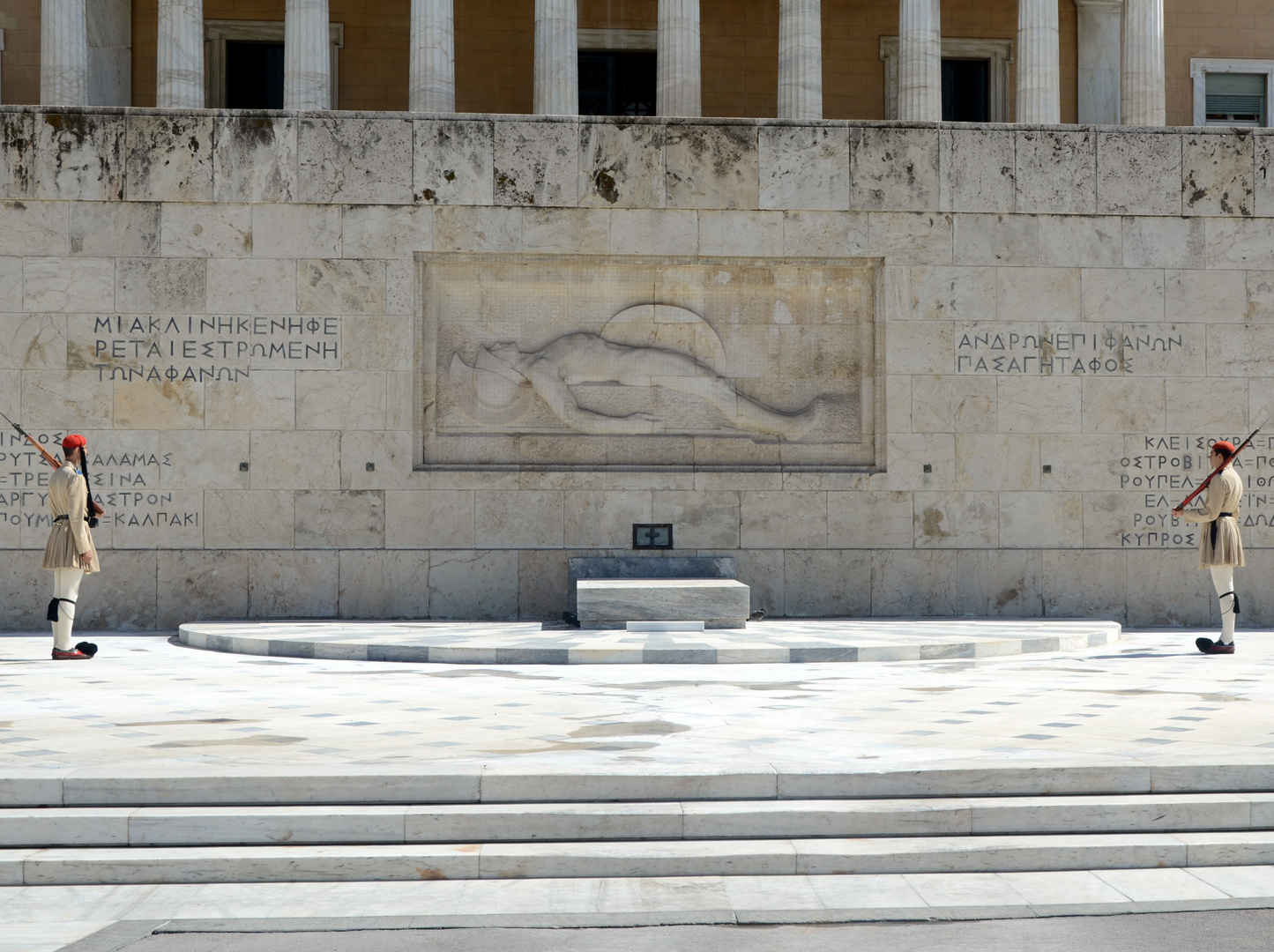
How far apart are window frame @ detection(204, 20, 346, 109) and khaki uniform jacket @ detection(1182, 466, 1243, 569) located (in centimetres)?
2021

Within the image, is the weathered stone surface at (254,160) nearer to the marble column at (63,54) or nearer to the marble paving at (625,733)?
the marble column at (63,54)

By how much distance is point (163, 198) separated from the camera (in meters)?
18.6

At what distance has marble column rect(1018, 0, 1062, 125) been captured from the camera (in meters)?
21.7

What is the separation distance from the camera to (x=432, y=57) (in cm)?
2117

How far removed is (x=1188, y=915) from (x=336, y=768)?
4.83m

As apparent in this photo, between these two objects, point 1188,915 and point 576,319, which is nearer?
point 1188,915

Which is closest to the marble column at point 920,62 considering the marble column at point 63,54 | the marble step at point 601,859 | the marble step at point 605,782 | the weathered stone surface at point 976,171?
the weathered stone surface at point 976,171

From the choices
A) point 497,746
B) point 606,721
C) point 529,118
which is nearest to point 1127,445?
point 529,118

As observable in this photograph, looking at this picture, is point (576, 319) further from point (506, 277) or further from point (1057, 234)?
point (1057, 234)

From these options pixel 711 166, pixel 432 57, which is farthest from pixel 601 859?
pixel 432 57

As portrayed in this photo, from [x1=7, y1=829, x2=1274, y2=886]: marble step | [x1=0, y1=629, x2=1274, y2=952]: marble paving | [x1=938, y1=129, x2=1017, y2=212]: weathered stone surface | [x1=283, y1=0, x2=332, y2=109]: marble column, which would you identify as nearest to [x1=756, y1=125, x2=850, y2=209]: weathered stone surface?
[x1=938, y1=129, x2=1017, y2=212]: weathered stone surface

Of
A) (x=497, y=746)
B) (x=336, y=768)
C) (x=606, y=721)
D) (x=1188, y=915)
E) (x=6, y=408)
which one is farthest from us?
(x=6, y=408)

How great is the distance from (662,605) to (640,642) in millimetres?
1566

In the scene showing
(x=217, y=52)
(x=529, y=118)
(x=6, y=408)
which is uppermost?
(x=217, y=52)
